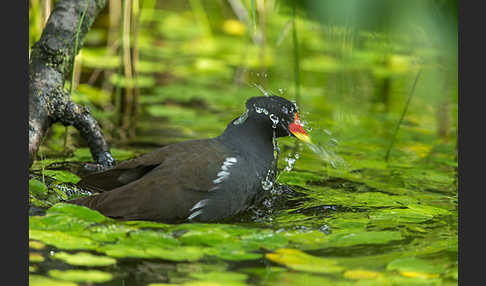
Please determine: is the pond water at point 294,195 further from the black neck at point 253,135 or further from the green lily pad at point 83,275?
the black neck at point 253,135

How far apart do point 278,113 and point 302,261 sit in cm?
127

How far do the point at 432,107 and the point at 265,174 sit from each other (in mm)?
3995

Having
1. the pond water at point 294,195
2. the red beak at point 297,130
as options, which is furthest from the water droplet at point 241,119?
the red beak at point 297,130

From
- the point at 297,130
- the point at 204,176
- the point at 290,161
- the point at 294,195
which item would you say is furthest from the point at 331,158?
the point at 204,176

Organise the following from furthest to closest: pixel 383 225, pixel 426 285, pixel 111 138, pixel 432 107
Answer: pixel 432 107
pixel 111 138
pixel 383 225
pixel 426 285

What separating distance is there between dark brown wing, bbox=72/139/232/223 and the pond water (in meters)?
0.14

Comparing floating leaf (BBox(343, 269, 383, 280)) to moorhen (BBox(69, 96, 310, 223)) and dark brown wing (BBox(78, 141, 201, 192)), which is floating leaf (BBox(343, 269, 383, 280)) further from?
dark brown wing (BBox(78, 141, 201, 192))

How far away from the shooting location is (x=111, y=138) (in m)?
5.85

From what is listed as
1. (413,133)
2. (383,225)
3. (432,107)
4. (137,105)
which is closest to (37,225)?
(383,225)

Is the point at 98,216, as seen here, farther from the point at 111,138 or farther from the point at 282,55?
the point at 282,55

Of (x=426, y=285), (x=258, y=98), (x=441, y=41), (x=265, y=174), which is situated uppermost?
(x=441, y=41)

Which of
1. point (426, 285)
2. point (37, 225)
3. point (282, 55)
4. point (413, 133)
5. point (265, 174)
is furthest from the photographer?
point (282, 55)

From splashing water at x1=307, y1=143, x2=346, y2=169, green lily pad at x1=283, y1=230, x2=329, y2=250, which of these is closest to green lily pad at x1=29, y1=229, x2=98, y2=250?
green lily pad at x1=283, y1=230, x2=329, y2=250

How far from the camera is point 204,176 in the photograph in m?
3.77
